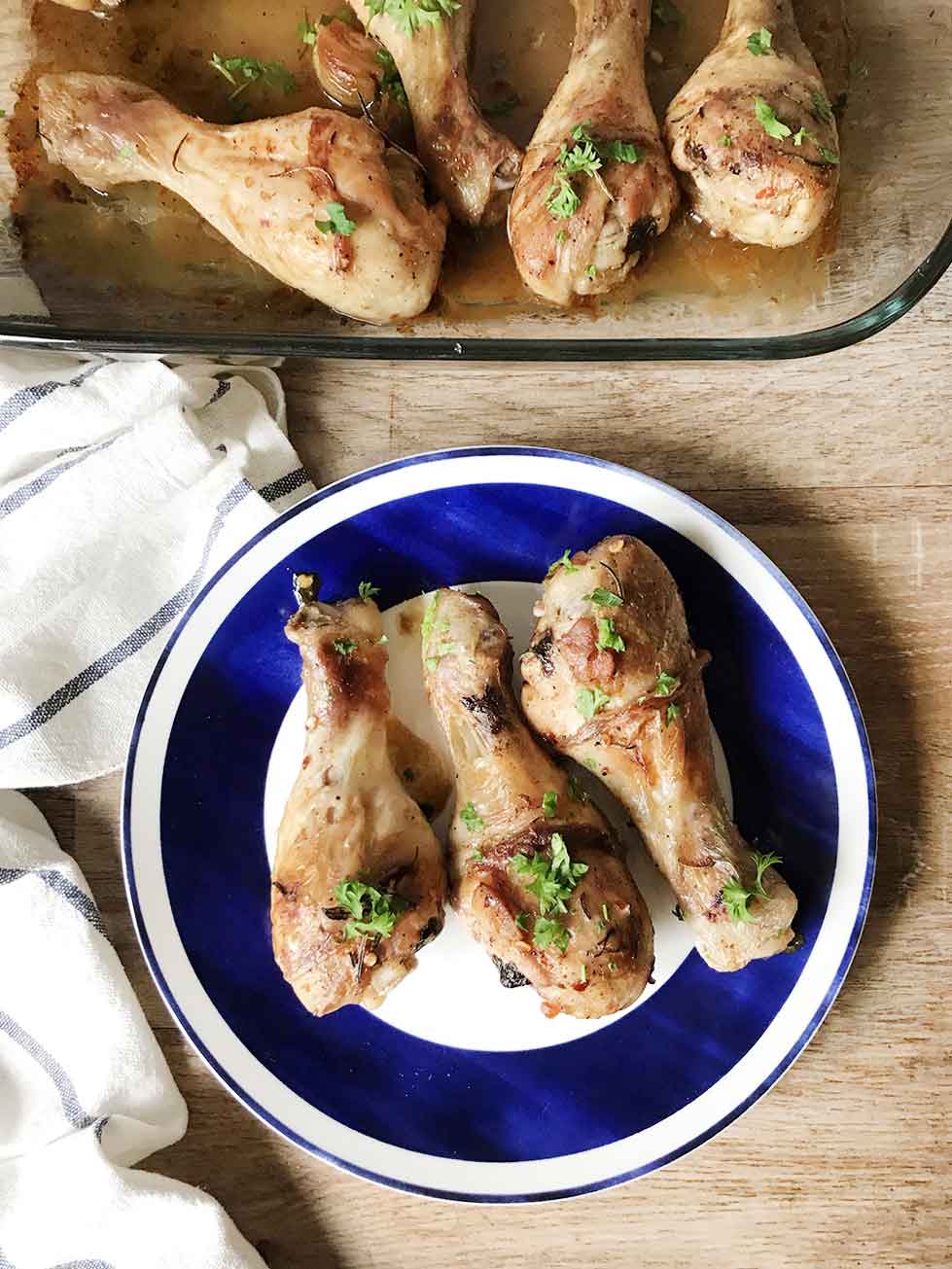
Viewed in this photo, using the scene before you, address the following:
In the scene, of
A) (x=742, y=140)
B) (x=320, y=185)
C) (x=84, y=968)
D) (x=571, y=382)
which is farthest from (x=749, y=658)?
(x=84, y=968)

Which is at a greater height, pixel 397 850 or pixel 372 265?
pixel 372 265

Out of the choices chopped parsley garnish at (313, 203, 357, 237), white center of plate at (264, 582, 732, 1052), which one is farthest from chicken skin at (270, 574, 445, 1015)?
chopped parsley garnish at (313, 203, 357, 237)

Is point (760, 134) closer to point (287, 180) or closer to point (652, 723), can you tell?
point (287, 180)

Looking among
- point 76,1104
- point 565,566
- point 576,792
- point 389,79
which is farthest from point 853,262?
point 76,1104

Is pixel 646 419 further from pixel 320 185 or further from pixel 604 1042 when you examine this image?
pixel 604 1042

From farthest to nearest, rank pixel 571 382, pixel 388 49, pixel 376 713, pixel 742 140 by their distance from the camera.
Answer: pixel 571 382 < pixel 376 713 < pixel 388 49 < pixel 742 140

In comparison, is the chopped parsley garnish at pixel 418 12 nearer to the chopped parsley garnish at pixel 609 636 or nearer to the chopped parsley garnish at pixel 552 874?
the chopped parsley garnish at pixel 609 636
